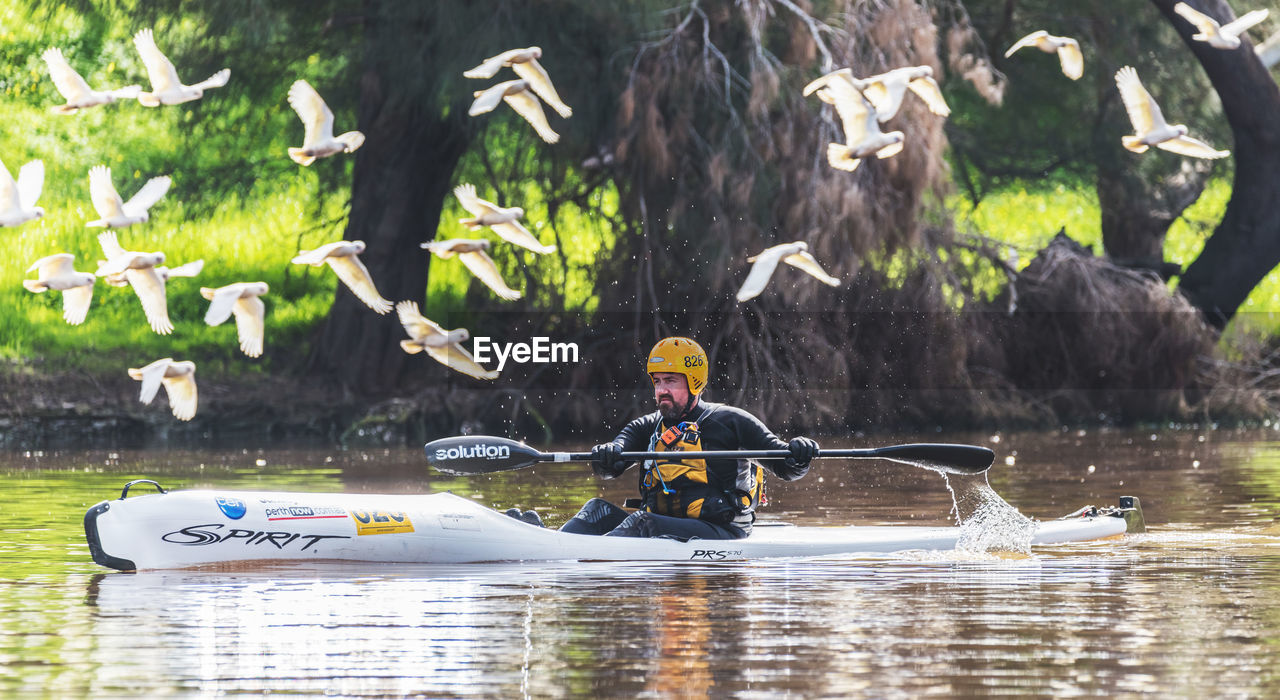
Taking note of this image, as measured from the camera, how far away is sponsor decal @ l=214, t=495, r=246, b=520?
9.65 m

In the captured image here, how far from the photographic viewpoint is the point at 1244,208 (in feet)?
77.8

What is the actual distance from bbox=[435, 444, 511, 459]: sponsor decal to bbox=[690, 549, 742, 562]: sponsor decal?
1609 mm

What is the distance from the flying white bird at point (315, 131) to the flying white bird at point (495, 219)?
1.02 metres

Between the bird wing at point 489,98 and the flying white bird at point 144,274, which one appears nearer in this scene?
Result: the flying white bird at point 144,274

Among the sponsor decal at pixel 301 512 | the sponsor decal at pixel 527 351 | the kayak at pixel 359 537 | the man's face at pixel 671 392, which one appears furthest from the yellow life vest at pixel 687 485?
the sponsor decal at pixel 527 351

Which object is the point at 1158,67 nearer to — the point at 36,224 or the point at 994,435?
the point at 994,435

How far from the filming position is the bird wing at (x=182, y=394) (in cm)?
1786

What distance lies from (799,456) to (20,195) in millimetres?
7751

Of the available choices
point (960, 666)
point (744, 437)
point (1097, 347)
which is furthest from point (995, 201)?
point (960, 666)

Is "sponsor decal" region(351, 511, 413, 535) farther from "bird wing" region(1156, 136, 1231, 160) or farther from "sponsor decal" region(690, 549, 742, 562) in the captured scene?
"bird wing" region(1156, 136, 1231, 160)

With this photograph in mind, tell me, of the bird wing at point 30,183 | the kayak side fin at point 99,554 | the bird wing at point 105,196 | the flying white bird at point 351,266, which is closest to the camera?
the kayak side fin at point 99,554

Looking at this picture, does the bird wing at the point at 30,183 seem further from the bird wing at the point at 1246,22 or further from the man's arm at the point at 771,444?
Answer: the bird wing at the point at 1246,22

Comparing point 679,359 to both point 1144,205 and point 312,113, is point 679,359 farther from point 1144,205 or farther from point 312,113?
point 1144,205

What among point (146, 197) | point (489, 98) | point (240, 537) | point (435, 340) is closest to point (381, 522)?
point (240, 537)
